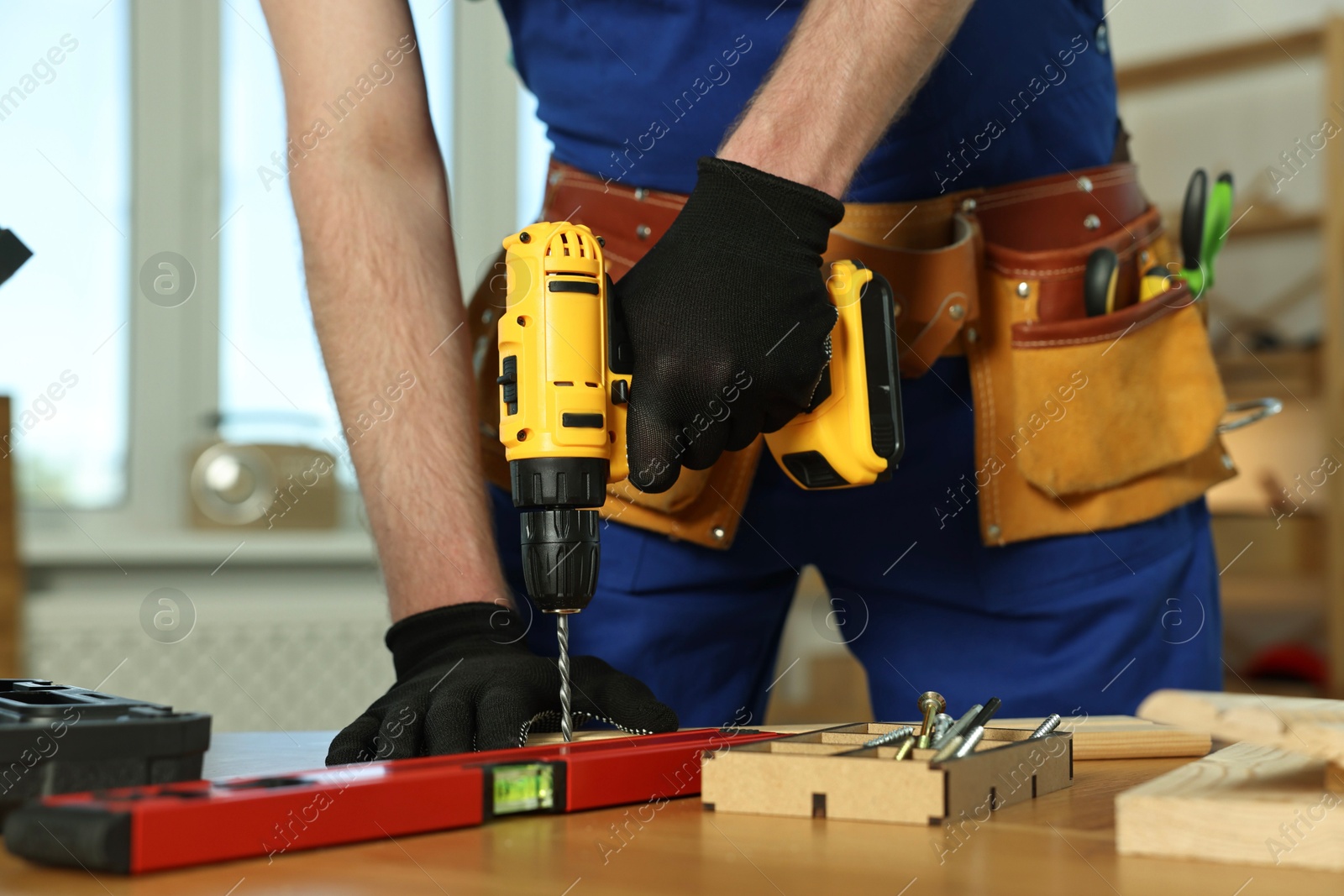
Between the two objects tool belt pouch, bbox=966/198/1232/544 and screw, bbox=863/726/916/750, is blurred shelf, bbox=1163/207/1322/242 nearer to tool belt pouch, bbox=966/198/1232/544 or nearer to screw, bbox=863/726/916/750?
tool belt pouch, bbox=966/198/1232/544

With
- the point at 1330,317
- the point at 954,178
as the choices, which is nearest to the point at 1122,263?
the point at 954,178

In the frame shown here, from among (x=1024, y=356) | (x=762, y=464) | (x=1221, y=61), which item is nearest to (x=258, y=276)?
(x=762, y=464)

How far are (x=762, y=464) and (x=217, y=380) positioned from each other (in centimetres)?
213

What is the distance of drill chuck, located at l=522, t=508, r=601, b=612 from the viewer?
787mm

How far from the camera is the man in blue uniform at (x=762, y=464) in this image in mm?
1087

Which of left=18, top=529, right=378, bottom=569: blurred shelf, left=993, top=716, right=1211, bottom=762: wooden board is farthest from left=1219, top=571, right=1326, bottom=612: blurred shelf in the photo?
left=993, top=716, right=1211, bottom=762: wooden board

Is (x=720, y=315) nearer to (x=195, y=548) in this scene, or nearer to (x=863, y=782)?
(x=863, y=782)

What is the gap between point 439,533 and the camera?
105 cm

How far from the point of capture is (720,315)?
32.0 inches

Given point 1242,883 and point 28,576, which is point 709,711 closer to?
point 1242,883

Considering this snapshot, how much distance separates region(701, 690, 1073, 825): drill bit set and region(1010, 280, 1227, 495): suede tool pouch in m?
0.50

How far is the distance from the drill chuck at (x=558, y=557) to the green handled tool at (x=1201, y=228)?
2.40 feet

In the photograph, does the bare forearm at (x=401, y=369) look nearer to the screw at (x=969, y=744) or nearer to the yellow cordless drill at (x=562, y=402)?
the yellow cordless drill at (x=562, y=402)

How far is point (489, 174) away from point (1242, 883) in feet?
10.2
